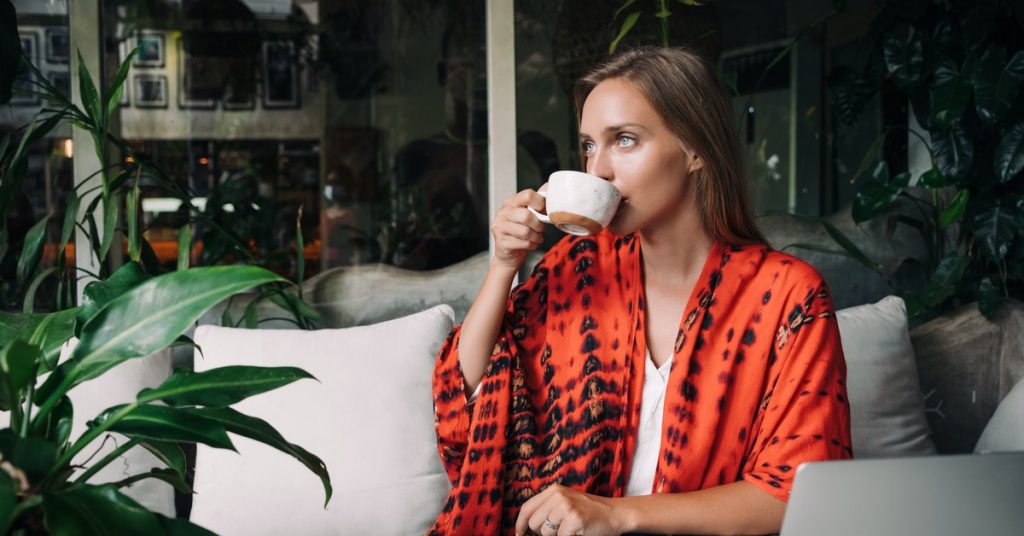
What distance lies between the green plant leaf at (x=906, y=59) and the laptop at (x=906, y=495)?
1820 mm

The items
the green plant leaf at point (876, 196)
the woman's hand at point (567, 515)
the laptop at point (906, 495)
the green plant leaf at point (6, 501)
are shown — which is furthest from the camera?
the green plant leaf at point (876, 196)

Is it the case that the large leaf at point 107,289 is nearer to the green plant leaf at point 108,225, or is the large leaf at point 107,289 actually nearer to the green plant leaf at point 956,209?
the green plant leaf at point 108,225

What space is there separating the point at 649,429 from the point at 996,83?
141 centimetres

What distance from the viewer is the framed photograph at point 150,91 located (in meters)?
2.61

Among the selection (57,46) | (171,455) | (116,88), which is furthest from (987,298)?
(57,46)

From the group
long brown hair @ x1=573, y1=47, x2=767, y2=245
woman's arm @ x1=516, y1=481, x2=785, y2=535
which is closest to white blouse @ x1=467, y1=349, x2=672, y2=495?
woman's arm @ x1=516, y1=481, x2=785, y2=535

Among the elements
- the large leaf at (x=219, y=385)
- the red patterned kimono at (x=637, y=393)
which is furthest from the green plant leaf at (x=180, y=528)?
the red patterned kimono at (x=637, y=393)

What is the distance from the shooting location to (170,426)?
791 mm

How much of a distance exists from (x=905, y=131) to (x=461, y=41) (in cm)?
136

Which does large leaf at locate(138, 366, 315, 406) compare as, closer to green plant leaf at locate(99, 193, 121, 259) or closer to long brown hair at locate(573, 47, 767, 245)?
long brown hair at locate(573, 47, 767, 245)

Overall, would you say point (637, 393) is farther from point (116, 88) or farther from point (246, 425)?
point (116, 88)

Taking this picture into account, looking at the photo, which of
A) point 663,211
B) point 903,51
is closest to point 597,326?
point 663,211

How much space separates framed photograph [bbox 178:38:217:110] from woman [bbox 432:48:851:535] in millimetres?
1470

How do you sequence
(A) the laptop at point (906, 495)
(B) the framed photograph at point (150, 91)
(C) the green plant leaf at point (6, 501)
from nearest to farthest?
1. (C) the green plant leaf at point (6, 501)
2. (A) the laptop at point (906, 495)
3. (B) the framed photograph at point (150, 91)
